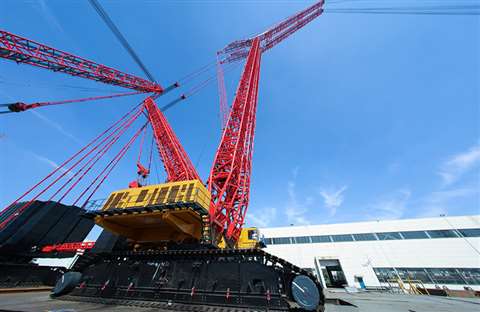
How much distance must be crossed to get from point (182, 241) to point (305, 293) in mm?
6471

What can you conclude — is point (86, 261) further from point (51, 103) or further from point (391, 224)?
point (391, 224)

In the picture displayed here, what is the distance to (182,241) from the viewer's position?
29.6ft

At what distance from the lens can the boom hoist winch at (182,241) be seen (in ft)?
15.4

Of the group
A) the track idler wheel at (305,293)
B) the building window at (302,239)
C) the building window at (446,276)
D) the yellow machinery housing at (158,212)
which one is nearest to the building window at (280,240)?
the building window at (302,239)

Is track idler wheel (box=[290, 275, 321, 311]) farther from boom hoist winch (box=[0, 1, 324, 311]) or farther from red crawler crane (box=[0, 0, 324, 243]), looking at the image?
red crawler crane (box=[0, 0, 324, 243])

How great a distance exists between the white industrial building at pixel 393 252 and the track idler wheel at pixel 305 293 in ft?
64.4

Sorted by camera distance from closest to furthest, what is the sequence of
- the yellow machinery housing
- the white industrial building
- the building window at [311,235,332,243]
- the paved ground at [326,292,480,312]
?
the paved ground at [326,292,480,312]
the yellow machinery housing
the white industrial building
the building window at [311,235,332,243]

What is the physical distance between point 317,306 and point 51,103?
1755 cm

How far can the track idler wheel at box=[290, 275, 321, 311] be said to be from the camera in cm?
424

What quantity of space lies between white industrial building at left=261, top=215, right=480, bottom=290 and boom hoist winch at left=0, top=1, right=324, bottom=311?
549 inches

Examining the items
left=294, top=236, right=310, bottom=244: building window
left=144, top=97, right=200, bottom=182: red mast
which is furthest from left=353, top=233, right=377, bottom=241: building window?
left=144, top=97, right=200, bottom=182: red mast

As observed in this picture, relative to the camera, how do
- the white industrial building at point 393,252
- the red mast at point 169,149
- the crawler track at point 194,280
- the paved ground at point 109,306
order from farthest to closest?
the white industrial building at point 393,252, the red mast at point 169,149, the crawler track at point 194,280, the paved ground at point 109,306

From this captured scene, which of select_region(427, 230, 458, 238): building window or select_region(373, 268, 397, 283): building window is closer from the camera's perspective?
select_region(373, 268, 397, 283): building window

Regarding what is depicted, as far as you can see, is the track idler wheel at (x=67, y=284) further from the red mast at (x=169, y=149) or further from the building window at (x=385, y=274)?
the building window at (x=385, y=274)
